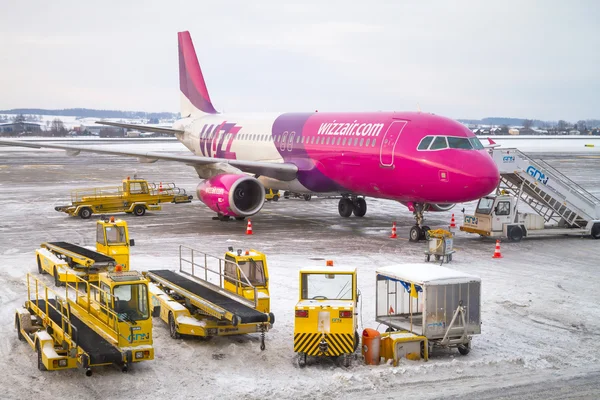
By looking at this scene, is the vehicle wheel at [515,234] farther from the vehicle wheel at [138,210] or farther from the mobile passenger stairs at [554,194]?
the vehicle wheel at [138,210]

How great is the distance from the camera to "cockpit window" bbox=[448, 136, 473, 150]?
26000 millimetres

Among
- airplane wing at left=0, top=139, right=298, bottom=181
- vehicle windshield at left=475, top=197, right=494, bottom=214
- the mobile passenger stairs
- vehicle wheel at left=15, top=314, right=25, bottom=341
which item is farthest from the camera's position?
airplane wing at left=0, top=139, right=298, bottom=181

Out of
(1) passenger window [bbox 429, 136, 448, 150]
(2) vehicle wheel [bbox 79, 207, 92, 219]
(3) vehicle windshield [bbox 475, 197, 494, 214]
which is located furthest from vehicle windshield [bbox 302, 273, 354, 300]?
(2) vehicle wheel [bbox 79, 207, 92, 219]

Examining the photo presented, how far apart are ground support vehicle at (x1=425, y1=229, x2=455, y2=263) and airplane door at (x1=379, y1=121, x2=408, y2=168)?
420 cm

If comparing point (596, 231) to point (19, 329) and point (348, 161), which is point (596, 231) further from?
point (19, 329)

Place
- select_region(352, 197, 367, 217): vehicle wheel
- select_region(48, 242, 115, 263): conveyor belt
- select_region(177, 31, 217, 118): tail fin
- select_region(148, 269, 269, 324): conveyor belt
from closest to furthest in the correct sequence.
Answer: select_region(148, 269, 269, 324): conveyor belt, select_region(48, 242, 115, 263): conveyor belt, select_region(352, 197, 367, 217): vehicle wheel, select_region(177, 31, 217, 118): tail fin

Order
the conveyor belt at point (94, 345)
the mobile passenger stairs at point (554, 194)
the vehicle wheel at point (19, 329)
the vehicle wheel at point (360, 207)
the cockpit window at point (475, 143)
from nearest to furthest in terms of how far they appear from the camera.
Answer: the conveyor belt at point (94, 345)
the vehicle wheel at point (19, 329)
the cockpit window at point (475, 143)
the mobile passenger stairs at point (554, 194)
the vehicle wheel at point (360, 207)

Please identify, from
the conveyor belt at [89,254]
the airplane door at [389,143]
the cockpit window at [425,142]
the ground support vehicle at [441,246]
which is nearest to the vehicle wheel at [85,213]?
the conveyor belt at [89,254]

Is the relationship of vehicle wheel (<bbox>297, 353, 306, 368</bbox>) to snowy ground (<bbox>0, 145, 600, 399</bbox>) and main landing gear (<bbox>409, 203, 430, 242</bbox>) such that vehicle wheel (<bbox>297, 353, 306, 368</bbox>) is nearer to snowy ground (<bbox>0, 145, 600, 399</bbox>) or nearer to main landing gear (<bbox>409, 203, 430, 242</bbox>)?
snowy ground (<bbox>0, 145, 600, 399</bbox>)

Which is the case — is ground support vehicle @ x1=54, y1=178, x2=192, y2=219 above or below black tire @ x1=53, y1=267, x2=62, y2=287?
above

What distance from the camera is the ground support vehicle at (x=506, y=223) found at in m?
28.0

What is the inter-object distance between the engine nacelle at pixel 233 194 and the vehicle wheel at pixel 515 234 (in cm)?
923

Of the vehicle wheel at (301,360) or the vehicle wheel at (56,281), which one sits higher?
the vehicle wheel at (56,281)

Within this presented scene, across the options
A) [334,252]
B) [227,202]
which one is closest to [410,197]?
[334,252]
